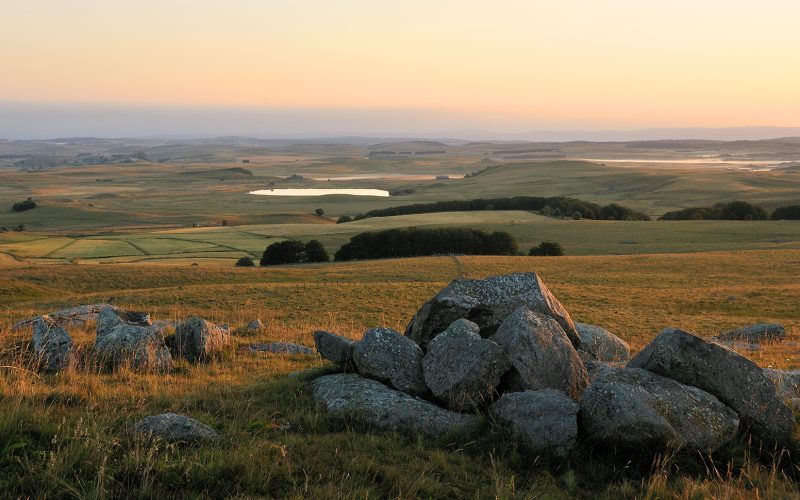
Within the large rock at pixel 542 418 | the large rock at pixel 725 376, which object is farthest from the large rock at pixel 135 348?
the large rock at pixel 725 376

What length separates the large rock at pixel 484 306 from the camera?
13.6 metres

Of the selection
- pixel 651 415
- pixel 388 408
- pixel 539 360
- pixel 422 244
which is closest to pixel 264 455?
pixel 388 408

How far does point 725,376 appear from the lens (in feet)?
34.5

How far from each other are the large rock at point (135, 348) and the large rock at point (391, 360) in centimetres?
491

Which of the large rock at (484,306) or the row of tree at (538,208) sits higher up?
the large rock at (484,306)

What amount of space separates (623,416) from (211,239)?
96926 mm

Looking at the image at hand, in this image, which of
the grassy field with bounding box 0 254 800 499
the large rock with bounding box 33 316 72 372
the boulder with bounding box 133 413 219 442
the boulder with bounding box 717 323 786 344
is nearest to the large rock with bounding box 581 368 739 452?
the grassy field with bounding box 0 254 800 499

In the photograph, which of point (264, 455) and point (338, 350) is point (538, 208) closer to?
point (338, 350)

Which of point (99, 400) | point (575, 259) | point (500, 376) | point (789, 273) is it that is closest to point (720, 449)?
point (500, 376)

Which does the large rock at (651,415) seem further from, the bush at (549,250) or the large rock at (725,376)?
the bush at (549,250)

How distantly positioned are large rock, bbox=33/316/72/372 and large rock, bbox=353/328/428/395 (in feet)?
21.1

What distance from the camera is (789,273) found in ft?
176

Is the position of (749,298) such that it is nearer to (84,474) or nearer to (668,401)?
(668,401)

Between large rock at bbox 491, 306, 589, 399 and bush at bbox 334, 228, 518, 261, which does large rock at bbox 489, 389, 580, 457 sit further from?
bush at bbox 334, 228, 518, 261
